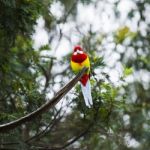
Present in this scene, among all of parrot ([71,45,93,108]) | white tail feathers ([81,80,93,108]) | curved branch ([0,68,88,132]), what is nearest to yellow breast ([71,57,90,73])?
parrot ([71,45,93,108])

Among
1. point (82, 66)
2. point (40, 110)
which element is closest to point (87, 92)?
point (82, 66)

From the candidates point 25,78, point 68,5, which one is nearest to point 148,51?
point 68,5

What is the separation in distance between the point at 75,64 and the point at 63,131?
337 centimetres

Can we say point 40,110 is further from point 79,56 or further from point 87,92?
point 79,56

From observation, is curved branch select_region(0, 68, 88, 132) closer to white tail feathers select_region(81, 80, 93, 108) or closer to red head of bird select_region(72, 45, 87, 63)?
white tail feathers select_region(81, 80, 93, 108)

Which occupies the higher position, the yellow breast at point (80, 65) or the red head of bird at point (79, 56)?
the red head of bird at point (79, 56)

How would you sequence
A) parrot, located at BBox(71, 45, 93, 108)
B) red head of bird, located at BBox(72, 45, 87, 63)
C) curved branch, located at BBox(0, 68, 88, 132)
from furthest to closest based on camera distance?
1. red head of bird, located at BBox(72, 45, 87, 63)
2. parrot, located at BBox(71, 45, 93, 108)
3. curved branch, located at BBox(0, 68, 88, 132)

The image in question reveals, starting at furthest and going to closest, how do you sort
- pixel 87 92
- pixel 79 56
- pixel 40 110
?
1. pixel 79 56
2. pixel 87 92
3. pixel 40 110

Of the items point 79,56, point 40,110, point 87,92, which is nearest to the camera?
point 40,110

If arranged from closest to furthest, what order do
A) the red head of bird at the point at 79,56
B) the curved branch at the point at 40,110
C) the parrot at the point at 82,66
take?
1. the curved branch at the point at 40,110
2. the parrot at the point at 82,66
3. the red head of bird at the point at 79,56

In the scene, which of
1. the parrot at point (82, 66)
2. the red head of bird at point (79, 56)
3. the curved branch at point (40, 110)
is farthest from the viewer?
the red head of bird at point (79, 56)

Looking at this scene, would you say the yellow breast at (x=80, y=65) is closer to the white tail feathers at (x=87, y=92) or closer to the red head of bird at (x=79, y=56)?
the red head of bird at (x=79, y=56)

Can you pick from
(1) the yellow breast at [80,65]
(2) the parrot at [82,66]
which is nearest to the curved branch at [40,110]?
(2) the parrot at [82,66]

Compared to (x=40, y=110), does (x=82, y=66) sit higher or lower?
higher
